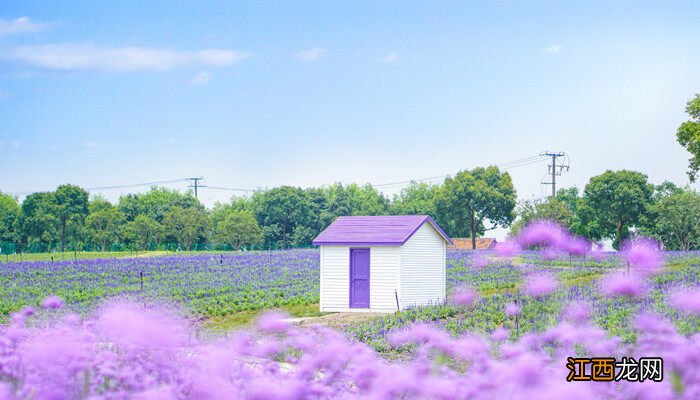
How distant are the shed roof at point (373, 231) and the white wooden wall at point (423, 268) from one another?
37 cm

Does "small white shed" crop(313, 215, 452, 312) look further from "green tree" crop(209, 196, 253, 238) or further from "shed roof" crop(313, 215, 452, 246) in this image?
"green tree" crop(209, 196, 253, 238)

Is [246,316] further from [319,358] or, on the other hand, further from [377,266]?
[319,358]

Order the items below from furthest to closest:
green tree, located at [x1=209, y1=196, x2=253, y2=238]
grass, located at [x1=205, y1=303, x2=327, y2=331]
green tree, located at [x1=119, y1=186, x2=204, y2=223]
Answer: green tree, located at [x1=209, y1=196, x2=253, y2=238]
green tree, located at [x1=119, y1=186, x2=204, y2=223]
grass, located at [x1=205, y1=303, x2=327, y2=331]

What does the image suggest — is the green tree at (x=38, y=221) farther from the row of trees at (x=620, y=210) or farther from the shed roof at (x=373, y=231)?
the shed roof at (x=373, y=231)

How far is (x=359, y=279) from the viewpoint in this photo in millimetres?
22812

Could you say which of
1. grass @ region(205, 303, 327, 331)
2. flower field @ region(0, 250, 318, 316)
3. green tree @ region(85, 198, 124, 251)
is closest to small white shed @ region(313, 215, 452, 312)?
grass @ region(205, 303, 327, 331)

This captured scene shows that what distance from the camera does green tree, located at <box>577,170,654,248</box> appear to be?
62.7m

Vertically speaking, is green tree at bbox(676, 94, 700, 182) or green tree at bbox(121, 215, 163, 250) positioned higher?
green tree at bbox(676, 94, 700, 182)

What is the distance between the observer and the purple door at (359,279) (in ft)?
74.5

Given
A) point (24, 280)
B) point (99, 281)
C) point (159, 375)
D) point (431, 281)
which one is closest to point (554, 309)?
point (431, 281)

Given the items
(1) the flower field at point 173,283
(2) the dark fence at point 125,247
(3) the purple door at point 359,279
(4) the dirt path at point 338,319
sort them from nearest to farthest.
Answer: (4) the dirt path at point 338,319 < (3) the purple door at point 359,279 < (1) the flower field at point 173,283 < (2) the dark fence at point 125,247

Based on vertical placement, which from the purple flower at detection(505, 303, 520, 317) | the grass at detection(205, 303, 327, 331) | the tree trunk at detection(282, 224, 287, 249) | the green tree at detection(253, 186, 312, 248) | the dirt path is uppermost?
the green tree at detection(253, 186, 312, 248)

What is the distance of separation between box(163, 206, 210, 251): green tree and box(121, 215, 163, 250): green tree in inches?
46.9

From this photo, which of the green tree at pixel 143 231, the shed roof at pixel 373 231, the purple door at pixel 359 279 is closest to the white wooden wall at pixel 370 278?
the purple door at pixel 359 279
